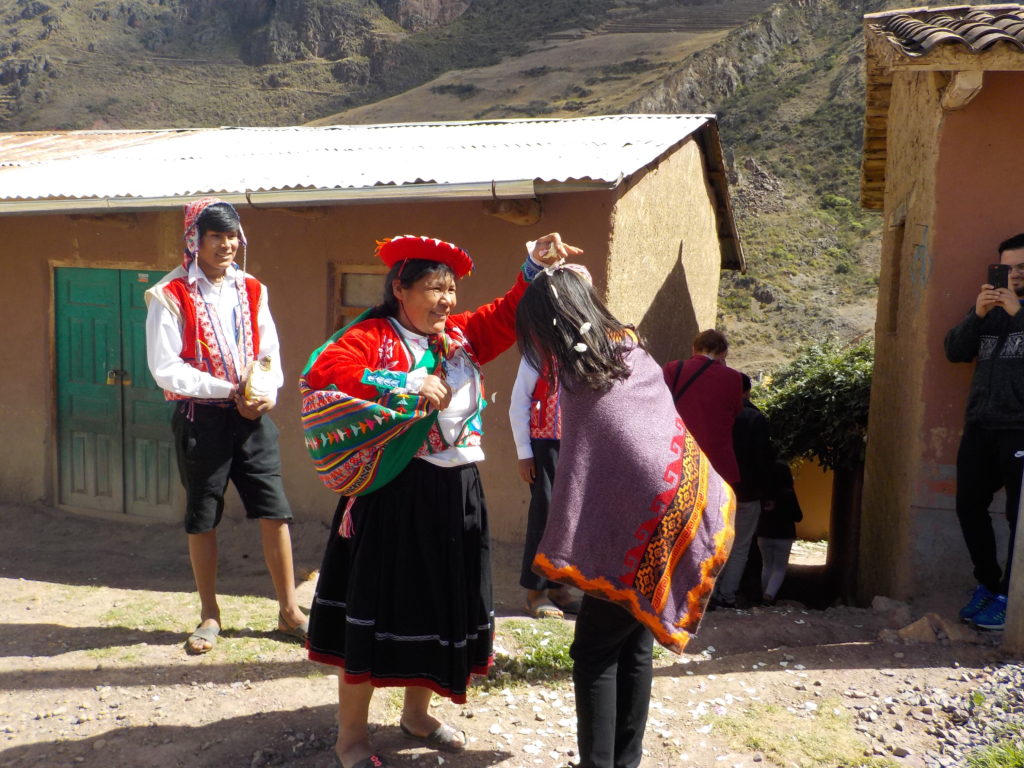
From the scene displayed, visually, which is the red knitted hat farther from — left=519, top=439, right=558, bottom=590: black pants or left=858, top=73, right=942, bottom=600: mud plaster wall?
left=858, top=73, right=942, bottom=600: mud plaster wall

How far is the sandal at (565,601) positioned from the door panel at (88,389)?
145 inches

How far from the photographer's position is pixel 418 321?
2.83 m

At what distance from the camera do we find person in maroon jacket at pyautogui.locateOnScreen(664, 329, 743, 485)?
200 inches

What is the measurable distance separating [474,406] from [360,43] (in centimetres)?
4929

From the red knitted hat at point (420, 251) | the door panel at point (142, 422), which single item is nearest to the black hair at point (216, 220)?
the red knitted hat at point (420, 251)

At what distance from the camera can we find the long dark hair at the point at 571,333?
245 cm

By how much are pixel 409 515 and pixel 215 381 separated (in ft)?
4.41

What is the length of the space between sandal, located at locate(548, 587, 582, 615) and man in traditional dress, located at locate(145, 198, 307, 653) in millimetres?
1459

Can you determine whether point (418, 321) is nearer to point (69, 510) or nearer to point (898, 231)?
point (898, 231)

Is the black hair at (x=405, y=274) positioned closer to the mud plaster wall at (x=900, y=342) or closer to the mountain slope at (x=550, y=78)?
the mud plaster wall at (x=900, y=342)

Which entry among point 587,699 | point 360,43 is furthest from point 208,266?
point 360,43

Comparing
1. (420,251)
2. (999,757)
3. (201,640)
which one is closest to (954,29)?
(420,251)

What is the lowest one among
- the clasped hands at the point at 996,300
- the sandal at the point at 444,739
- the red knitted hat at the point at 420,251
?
the sandal at the point at 444,739

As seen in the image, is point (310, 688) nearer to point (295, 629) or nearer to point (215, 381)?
point (295, 629)
